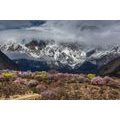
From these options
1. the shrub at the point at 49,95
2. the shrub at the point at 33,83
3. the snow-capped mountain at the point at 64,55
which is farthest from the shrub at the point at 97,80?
the shrub at the point at 33,83

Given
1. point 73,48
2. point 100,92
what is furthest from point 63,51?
point 100,92

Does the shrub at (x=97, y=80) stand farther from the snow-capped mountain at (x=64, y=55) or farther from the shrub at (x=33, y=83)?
the shrub at (x=33, y=83)

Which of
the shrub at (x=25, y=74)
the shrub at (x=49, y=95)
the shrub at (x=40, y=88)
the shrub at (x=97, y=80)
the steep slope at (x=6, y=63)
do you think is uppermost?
the steep slope at (x=6, y=63)

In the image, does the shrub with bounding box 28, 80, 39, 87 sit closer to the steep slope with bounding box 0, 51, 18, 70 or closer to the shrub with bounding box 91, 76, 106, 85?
the steep slope with bounding box 0, 51, 18, 70

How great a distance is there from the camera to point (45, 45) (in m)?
7.38

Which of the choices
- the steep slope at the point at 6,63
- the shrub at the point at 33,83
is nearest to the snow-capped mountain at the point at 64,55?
the steep slope at the point at 6,63

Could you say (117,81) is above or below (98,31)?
below

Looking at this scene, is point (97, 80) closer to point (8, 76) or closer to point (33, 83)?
point (33, 83)

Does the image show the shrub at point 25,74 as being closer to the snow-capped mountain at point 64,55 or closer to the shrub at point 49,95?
the snow-capped mountain at point 64,55

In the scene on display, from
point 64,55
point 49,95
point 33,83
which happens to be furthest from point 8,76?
point 64,55

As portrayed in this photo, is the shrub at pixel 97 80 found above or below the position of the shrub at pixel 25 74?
below

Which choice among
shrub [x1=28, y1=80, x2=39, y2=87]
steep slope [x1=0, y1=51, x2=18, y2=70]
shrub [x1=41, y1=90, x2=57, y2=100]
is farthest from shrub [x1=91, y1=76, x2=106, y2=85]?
steep slope [x1=0, y1=51, x2=18, y2=70]
